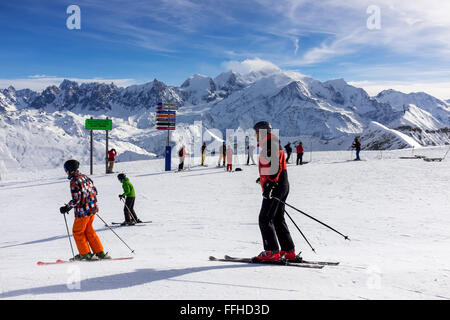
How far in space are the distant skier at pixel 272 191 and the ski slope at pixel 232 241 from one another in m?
0.43

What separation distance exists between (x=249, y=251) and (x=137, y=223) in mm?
4502

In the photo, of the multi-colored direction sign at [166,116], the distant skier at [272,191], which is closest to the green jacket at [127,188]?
the distant skier at [272,191]

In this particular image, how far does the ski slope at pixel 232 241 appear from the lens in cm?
440

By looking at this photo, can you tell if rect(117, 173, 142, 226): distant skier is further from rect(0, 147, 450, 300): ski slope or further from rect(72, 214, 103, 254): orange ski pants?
rect(72, 214, 103, 254): orange ski pants

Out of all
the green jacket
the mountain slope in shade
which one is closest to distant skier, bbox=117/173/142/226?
the green jacket

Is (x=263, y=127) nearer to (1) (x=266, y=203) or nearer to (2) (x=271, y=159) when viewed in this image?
(2) (x=271, y=159)

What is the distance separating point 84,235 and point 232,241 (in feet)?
10.6

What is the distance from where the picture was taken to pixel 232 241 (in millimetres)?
8023

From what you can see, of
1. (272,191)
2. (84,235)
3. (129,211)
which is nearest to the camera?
(272,191)

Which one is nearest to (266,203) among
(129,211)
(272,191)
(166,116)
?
(272,191)

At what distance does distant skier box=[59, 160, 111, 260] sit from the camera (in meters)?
5.92

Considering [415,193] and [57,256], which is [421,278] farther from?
[415,193]

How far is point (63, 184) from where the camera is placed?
19.2 m
